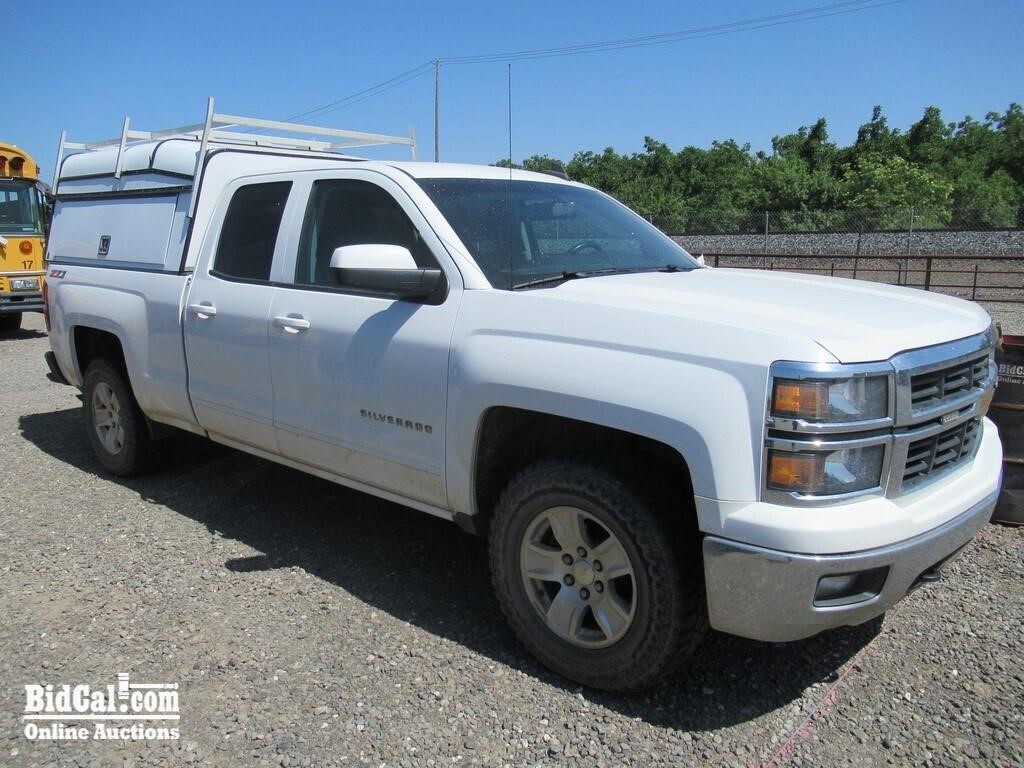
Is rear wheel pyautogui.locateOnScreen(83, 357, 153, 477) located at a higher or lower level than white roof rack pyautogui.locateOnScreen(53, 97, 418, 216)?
lower

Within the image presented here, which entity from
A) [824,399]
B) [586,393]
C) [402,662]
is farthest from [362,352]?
[824,399]

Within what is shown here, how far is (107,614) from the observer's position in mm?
3695

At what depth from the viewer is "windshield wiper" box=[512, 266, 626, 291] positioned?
10.7 ft

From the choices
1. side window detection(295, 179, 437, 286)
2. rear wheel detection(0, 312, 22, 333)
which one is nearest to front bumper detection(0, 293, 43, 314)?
rear wheel detection(0, 312, 22, 333)

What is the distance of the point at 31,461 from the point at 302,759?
440cm

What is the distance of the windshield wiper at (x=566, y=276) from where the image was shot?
3270 millimetres

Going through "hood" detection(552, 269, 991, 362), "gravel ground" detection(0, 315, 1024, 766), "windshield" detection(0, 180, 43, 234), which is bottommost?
"gravel ground" detection(0, 315, 1024, 766)

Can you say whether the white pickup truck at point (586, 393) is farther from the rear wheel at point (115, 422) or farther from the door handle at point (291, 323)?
the rear wheel at point (115, 422)

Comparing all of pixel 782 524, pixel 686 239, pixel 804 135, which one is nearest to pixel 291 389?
pixel 782 524

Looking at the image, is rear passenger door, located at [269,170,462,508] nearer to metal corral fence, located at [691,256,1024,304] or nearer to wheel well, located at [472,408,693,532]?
wheel well, located at [472,408,693,532]

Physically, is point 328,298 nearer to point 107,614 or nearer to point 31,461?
point 107,614

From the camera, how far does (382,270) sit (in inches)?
126

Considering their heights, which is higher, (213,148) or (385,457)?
(213,148)

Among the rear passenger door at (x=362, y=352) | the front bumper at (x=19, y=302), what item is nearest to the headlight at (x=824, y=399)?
the rear passenger door at (x=362, y=352)
